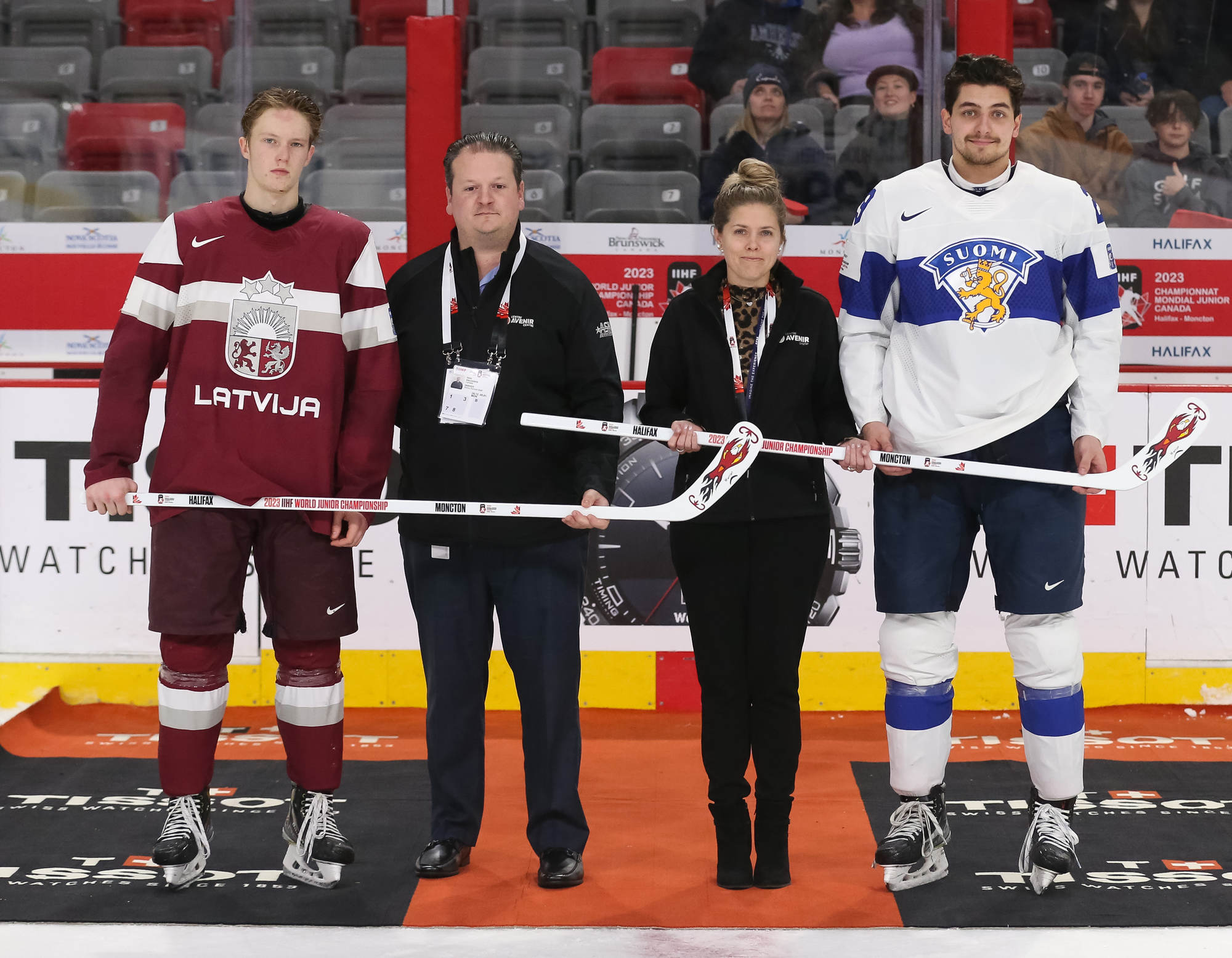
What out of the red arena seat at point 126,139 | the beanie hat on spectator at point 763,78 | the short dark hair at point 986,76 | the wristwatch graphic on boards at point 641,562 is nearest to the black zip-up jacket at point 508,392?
the short dark hair at point 986,76

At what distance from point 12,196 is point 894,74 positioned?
295cm

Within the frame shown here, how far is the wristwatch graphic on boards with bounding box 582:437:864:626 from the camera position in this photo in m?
4.18

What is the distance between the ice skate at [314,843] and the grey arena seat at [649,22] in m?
2.85

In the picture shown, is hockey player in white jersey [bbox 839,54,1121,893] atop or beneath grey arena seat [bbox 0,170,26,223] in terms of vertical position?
beneath

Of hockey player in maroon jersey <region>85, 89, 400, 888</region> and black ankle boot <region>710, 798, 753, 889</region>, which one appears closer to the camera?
hockey player in maroon jersey <region>85, 89, 400, 888</region>

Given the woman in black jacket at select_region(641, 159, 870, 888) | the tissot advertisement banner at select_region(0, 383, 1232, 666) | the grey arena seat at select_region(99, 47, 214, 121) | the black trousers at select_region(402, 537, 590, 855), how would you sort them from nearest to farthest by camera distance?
the woman in black jacket at select_region(641, 159, 870, 888) → the black trousers at select_region(402, 537, 590, 855) → the tissot advertisement banner at select_region(0, 383, 1232, 666) → the grey arena seat at select_region(99, 47, 214, 121)

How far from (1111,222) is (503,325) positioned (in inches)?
97.2

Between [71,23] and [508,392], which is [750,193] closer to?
[508,392]

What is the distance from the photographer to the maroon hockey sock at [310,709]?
9.12ft

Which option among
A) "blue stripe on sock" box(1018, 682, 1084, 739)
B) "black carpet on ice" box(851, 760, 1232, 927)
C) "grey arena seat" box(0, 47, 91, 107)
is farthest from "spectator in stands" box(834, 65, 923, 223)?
"grey arena seat" box(0, 47, 91, 107)

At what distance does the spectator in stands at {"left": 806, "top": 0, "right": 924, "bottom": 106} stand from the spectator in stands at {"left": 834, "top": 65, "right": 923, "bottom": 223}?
0.04m

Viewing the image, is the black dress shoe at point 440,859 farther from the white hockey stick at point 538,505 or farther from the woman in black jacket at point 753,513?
the white hockey stick at point 538,505

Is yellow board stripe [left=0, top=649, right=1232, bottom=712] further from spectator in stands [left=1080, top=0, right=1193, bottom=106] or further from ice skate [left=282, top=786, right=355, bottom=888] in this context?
spectator in stands [left=1080, top=0, right=1193, bottom=106]

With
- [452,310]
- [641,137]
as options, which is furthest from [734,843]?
[641,137]
